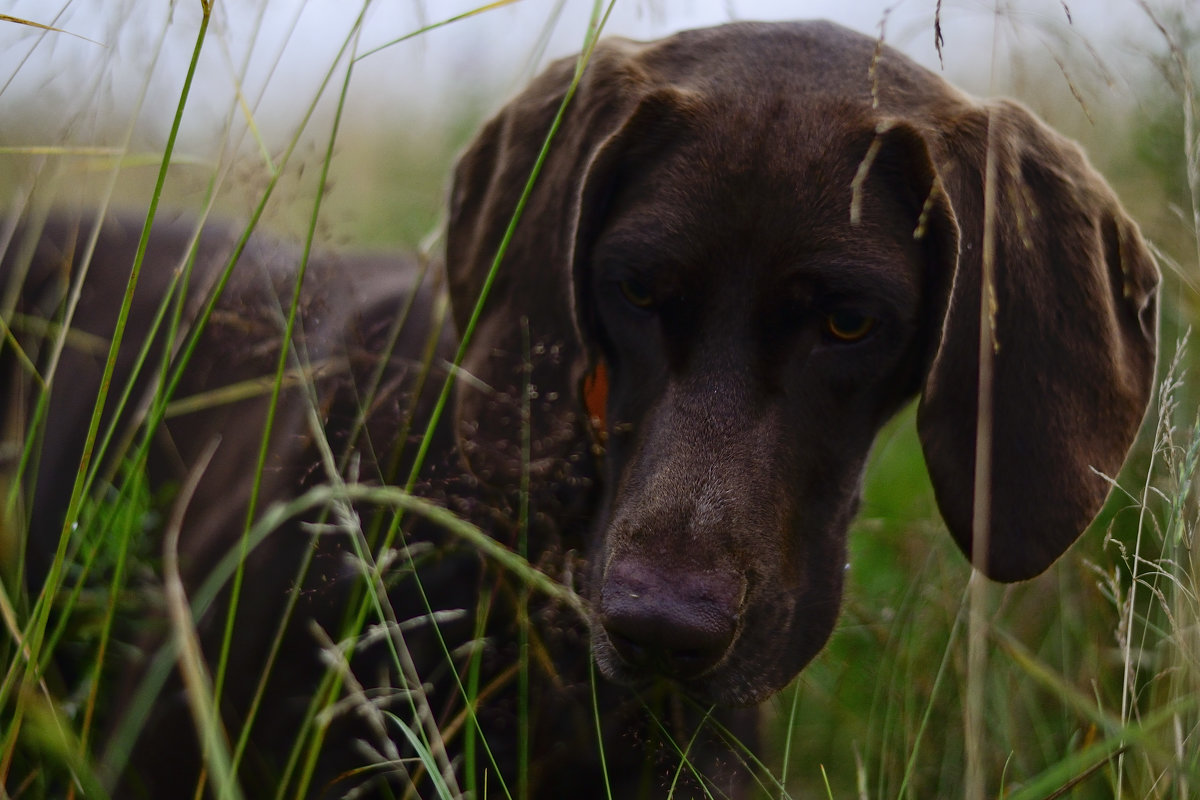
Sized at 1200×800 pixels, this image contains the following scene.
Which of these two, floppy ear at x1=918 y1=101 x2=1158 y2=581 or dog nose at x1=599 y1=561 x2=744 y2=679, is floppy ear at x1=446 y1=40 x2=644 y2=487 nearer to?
dog nose at x1=599 y1=561 x2=744 y2=679

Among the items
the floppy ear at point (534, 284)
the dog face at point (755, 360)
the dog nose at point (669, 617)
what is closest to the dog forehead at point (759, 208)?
the dog face at point (755, 360)

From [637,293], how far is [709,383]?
0.22m

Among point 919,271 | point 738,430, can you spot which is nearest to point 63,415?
point 738,430

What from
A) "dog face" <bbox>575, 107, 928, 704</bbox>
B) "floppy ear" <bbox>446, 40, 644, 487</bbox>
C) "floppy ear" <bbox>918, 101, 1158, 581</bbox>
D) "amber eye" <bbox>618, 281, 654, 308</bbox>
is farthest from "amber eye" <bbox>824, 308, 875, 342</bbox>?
"floppy ear" <bbox>446, 40, 644, 487</bbox>

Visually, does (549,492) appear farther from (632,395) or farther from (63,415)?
(63,415)

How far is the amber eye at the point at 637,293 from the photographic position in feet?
6.65

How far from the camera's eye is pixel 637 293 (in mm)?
2053

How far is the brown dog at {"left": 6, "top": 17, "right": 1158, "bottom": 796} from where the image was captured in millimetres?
1892

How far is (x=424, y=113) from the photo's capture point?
18.9 feet

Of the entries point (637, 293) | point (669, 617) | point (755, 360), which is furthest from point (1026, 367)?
point (669, 617)

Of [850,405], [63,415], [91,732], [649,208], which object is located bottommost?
[91,732]

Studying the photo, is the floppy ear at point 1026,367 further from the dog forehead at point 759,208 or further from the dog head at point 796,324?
the dog forehead at point 759,208

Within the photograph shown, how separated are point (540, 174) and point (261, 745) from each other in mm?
1237

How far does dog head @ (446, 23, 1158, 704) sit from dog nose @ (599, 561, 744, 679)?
2.2 inches
